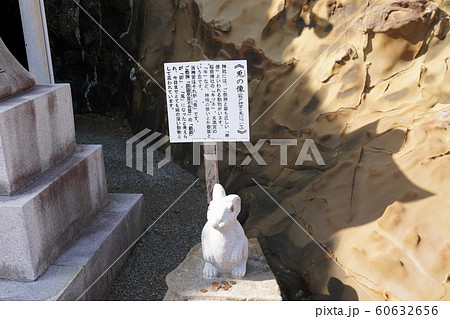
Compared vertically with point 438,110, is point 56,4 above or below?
above

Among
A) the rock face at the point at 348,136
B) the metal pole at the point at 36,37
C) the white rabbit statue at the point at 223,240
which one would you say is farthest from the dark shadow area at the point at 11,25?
the white rabbit statue at the point at 223,240

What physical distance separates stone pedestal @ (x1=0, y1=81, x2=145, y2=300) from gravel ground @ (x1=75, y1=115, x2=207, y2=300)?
0.20 metres

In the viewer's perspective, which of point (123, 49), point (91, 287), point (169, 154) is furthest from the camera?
point (123, 49)

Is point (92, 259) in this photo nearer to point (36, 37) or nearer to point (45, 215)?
point (45, 215)

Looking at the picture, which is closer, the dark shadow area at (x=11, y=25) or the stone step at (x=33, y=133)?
the stone step at (x=33, y=133)

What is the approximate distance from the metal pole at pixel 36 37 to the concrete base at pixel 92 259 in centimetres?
206

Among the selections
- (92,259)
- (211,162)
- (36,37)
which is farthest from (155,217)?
(36,37)

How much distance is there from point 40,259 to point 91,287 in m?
0.48

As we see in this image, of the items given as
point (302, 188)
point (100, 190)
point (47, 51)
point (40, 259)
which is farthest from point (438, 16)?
point (47, 51)

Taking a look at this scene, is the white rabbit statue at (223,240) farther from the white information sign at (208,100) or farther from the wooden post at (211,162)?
the white information sign at (208,100)

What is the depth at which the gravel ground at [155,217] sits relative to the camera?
3.98 m

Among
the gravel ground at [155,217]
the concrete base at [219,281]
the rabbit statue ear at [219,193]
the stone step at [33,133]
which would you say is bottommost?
the gravel ground at [155,217]

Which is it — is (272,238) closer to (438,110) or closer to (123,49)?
(438,110)

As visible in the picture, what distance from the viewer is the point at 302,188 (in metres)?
4.44
